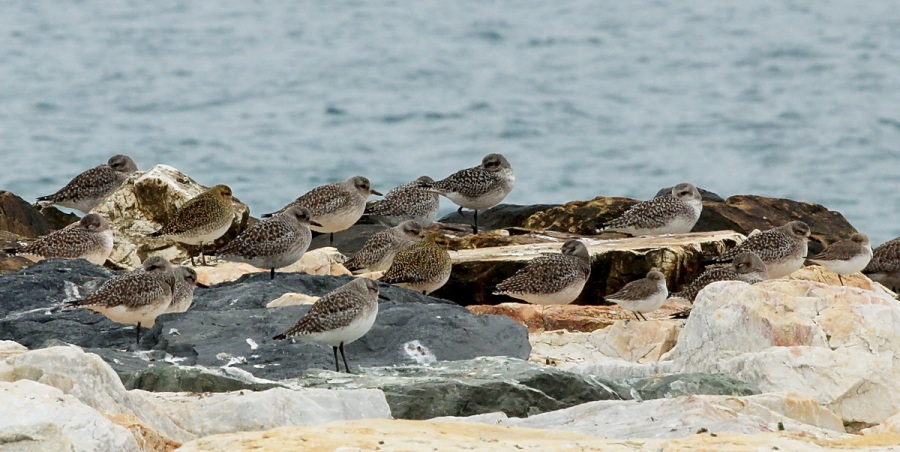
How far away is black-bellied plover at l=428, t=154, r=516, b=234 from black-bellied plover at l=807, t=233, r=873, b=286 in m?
4.76

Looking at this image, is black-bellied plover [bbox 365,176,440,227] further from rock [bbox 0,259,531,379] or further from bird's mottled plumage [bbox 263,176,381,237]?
rock [bbox 0,259,531,379]

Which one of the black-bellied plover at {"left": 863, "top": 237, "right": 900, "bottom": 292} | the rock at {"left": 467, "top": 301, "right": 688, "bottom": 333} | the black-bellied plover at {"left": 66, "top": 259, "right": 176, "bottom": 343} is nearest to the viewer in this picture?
the black-bellied plover at {"left": 66, "top": 259, "right": 176, "bottom": 343}

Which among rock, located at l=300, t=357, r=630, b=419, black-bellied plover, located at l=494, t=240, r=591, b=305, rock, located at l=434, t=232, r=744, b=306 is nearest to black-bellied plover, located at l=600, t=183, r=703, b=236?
rock, located at l=434, t=232, r=744, b=306

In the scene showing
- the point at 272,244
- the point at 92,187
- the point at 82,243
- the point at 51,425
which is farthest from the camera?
the point at 92,187

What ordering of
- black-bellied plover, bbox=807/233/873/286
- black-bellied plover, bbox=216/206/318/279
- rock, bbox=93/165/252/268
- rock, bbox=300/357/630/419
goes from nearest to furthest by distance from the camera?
rock, bbox=300/357/630/419 < black-bellied plover, bbox=216/206/318/279 < black-bellied plover, bbox=807/233/873/286 < rock, bbox=93/165/252/268

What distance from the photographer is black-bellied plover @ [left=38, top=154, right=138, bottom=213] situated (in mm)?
21875

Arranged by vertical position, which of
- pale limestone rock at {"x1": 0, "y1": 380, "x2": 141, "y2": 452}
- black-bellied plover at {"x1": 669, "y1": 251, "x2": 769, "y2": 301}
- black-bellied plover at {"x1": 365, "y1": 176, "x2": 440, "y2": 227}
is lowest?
black-bellied plover at {"x1": 365, "y1": 176, "x2": 440, "y2": 227}

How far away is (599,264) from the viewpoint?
18.5 meters

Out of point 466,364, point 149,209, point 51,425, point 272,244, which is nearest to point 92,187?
point 149,209

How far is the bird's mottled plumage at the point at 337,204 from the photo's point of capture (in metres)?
20.0

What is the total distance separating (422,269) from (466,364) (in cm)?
471

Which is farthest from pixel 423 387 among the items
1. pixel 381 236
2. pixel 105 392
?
pixel 381 236

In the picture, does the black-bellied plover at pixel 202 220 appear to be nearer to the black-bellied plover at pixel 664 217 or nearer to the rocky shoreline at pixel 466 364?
the rocky shoreline at pixel 466 364

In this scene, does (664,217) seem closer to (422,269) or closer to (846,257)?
(846,257)
